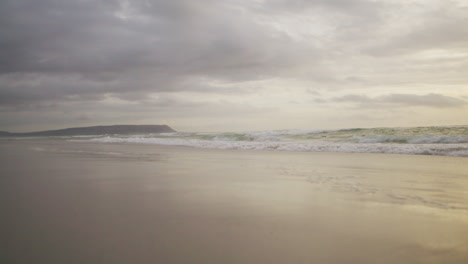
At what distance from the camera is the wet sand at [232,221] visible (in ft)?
5.28

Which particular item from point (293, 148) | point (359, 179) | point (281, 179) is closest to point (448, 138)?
point (293, 148)

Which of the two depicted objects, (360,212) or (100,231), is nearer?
(100,231)

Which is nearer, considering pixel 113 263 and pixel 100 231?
pixel 113 263

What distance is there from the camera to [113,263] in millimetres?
1486

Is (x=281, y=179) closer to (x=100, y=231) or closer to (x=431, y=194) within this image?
(x=431, y=194)

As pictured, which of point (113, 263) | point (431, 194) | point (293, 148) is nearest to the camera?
point (113, 263)

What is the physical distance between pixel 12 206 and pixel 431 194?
4.03 metres

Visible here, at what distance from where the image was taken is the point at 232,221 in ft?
7.21

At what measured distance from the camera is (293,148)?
35.6ft

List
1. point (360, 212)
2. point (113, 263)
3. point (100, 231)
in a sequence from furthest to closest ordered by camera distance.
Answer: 1. point (360, 212)
2. point (100, 231)
3. point (113, 263)

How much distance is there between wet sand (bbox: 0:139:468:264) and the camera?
1.61 m

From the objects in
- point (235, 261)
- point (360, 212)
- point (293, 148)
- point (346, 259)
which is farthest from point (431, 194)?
point (293, 148)

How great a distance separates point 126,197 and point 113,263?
1.53 metres

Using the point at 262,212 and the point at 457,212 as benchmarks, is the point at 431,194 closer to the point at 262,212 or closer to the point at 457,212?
the point at 457,212
